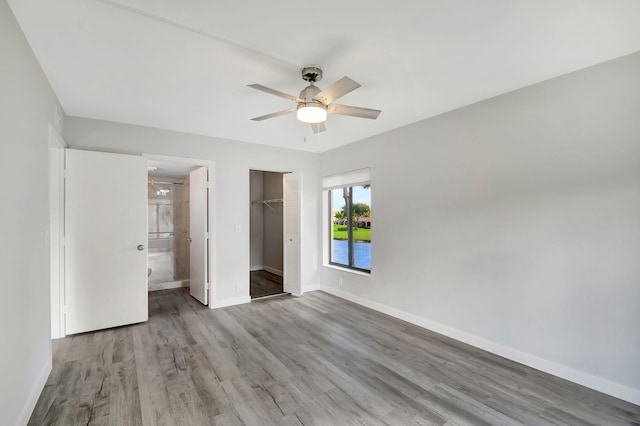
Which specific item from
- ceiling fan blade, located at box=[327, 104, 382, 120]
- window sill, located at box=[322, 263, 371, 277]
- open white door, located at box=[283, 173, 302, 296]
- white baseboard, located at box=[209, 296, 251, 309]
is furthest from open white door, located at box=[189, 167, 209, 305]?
ceiling fan blade, located at box=[327, 104, 382, 120]

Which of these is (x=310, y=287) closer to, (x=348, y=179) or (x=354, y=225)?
(x=354, y=225)

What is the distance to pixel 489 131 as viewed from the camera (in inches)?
116

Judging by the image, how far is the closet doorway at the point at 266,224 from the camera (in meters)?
6.76

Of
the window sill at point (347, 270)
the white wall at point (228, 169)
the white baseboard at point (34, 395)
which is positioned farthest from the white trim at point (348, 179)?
the white baseboard at point (34, 395)

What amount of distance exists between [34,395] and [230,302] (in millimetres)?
2406

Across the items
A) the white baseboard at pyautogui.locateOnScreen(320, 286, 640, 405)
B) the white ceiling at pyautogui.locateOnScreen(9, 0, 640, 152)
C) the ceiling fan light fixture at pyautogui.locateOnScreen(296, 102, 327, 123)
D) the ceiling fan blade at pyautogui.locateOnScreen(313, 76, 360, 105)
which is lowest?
the white baseboard at pyautogui.locateOnScreen(320, 286, 640, 405)

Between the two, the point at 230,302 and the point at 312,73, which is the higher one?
the point at 312,73

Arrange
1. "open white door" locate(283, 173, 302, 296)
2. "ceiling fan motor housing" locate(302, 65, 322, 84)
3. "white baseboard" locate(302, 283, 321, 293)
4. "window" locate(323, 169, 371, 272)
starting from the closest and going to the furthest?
1. "ceiling fan motor housing" locate(302, 65, 322, 84)
2. "window" locate(323, 169, 371, 272)
3. "open white door" locate(283, 173, 302, 296)
4. "white baseboard" locate(302, 283, 321, 293)

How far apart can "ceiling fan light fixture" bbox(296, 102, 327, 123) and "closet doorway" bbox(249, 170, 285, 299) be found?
416cm

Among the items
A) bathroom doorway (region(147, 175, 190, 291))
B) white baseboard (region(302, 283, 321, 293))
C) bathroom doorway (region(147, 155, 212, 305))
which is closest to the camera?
bathroom doorway (region(147, 155, 212, 305))

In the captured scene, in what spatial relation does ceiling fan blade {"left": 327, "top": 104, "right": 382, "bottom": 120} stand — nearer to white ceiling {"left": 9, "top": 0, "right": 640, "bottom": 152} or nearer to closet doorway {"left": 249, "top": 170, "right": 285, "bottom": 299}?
white ceiling {"left": 9, "top": 0, "right": 640, "bottom": 152}

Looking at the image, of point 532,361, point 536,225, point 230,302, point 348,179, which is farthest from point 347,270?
point 536,225

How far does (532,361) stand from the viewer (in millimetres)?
2609

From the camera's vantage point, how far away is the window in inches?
183
